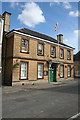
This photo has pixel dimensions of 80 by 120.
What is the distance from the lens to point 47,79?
729 inches

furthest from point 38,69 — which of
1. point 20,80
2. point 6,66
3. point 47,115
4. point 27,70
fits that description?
point 47,115

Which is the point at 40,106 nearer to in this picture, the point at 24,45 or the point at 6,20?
the point at 24,45

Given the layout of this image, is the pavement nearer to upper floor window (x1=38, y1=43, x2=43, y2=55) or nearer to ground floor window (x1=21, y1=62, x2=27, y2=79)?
ground floor window (x1=21, y1=62, x2=27, y2=79)

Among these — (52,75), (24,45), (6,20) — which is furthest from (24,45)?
(52,75)

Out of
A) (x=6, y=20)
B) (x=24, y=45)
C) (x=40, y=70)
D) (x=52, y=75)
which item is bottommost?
(x=52, y=75)

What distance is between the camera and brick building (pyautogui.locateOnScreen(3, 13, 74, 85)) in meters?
14.9

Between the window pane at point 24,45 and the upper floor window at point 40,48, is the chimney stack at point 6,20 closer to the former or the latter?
the window pane at point 24,45

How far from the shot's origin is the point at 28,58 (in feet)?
53.0

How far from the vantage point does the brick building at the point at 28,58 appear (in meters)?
14.9

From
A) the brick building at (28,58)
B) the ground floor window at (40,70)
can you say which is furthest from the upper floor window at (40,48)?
the ground floor window at (40,70)

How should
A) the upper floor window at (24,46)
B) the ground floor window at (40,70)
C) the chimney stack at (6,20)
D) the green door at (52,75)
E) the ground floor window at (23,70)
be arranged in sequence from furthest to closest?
the green door at (52,75) < the ground floor window at (40,70) < the chimney stack at (6,20) < the upper floor window at (24,46) < the ground floor window at (23,70)

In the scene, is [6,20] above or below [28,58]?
A: above

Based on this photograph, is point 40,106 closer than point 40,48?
Yes

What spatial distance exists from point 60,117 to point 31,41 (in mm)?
13603
